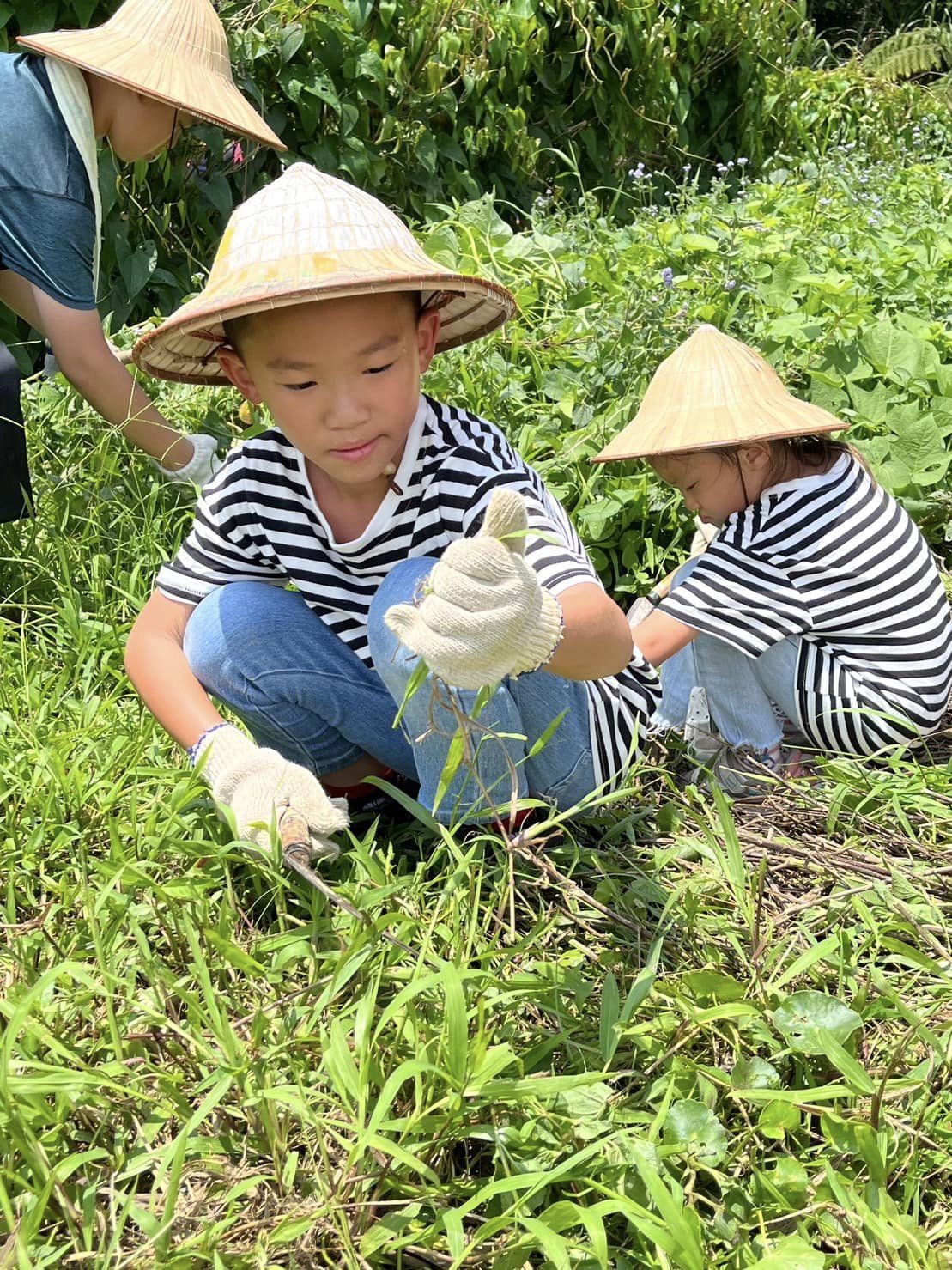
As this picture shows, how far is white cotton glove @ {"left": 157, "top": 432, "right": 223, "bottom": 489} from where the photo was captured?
106 inches

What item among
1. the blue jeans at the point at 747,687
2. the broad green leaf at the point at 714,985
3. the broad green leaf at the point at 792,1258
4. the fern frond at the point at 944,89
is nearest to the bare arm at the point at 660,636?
the blue jeans at the point at 747,687

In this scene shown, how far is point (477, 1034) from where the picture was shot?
1.33 m

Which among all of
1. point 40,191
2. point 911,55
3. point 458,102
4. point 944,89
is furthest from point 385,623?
point 911,55

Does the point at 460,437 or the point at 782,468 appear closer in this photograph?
the point at 460,437

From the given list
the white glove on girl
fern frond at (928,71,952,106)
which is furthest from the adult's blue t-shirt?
fern frond at (928,71,952,106)

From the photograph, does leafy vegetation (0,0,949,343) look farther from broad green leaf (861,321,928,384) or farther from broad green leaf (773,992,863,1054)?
broad green leaf (773,992,863,1054)

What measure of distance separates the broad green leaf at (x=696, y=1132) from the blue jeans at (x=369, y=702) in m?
0.48

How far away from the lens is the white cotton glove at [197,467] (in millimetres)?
2701

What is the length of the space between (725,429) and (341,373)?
0.78 meters

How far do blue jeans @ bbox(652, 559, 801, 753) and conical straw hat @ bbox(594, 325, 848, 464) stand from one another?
0.22 meters

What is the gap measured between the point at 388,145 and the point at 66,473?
2142 millimetres

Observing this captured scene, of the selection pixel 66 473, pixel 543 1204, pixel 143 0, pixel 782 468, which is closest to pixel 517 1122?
pixel 543 1204

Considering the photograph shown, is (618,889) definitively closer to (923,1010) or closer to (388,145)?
(923,1010)

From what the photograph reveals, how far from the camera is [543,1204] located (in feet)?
4.16
